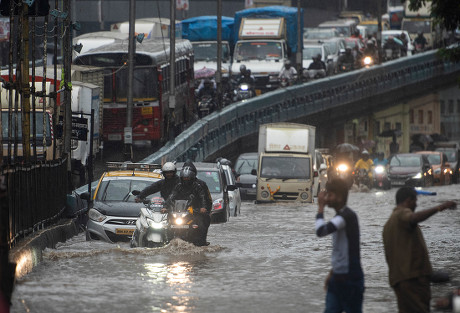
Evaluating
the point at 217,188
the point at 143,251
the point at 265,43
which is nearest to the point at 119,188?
the point at 143,251

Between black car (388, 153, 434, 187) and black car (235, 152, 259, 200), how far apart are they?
9.16 metres

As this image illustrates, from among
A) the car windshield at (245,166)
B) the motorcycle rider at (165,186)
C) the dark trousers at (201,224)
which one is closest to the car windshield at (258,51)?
the car windshield at (245,166)

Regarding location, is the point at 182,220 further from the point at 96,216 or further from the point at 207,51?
the point at 207,51

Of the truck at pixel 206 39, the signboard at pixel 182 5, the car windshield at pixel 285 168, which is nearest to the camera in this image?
the car windshield at pixel 285 168

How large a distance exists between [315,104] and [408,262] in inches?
1634

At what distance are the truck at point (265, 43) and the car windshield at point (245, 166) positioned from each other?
10471mm

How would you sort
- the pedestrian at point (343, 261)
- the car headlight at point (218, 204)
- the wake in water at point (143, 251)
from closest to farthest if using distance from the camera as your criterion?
the pedestrian at point (343, 261) → the wake in water at point (143, 251) → the car headlight at point (218, 204)

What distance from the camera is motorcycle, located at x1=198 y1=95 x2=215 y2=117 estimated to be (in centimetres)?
4669

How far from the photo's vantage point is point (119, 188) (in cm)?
2288

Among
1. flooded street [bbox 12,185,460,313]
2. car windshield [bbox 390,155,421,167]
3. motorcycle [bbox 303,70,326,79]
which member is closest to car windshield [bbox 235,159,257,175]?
car windshield [bbox 390,155,421,167]

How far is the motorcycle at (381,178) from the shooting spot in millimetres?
47469

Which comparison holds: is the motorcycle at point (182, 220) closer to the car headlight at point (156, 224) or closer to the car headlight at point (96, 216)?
the car headlight at point (156, 224)

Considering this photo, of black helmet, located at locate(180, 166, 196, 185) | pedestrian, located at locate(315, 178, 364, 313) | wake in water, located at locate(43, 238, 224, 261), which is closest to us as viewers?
pedestrian, located at locate(315, 178, 364, 313)

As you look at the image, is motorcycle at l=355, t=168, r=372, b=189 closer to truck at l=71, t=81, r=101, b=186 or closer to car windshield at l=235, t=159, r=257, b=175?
car windshield at l=235, t=159, r=257, b=175
